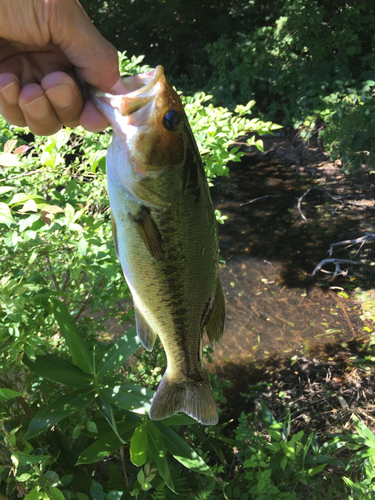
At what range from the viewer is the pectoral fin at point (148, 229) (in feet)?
4.33

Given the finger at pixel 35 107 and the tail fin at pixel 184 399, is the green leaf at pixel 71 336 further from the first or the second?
the finger at pixel 35 107

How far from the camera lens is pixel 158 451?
204 centimetres

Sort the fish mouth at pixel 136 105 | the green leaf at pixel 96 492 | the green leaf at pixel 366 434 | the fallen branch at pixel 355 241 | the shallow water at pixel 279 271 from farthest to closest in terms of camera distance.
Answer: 1. the fallen branch at pixel 355 241
2. the shallow water at pixel 279 271
3. the green leaf at pixel 366 434
4. the green leaf at pixel 96 492
5. the fish mouth at pixel 136 105

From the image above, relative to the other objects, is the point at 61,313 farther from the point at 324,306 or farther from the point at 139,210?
the point at 324,306

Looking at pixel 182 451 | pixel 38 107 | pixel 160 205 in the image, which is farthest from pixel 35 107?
pixel 182 451

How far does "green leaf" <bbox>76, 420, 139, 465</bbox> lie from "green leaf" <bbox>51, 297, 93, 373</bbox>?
1.17ft

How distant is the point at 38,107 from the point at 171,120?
70cm

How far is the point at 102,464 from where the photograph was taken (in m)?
2.69

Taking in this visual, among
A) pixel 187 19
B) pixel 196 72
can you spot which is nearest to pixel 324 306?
pixel 196 72

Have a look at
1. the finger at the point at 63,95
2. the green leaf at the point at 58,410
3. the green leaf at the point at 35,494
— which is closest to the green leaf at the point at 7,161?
the finger at the point at 63,95

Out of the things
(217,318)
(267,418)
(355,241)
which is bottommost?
Answer: (355,241)

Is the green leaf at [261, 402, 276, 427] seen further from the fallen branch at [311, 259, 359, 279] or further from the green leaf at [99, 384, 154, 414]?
the fallen branch at [311, 259, 359, 279]

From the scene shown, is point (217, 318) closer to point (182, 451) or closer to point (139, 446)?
point (139, 446)

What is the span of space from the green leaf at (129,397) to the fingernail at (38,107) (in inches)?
56.5
